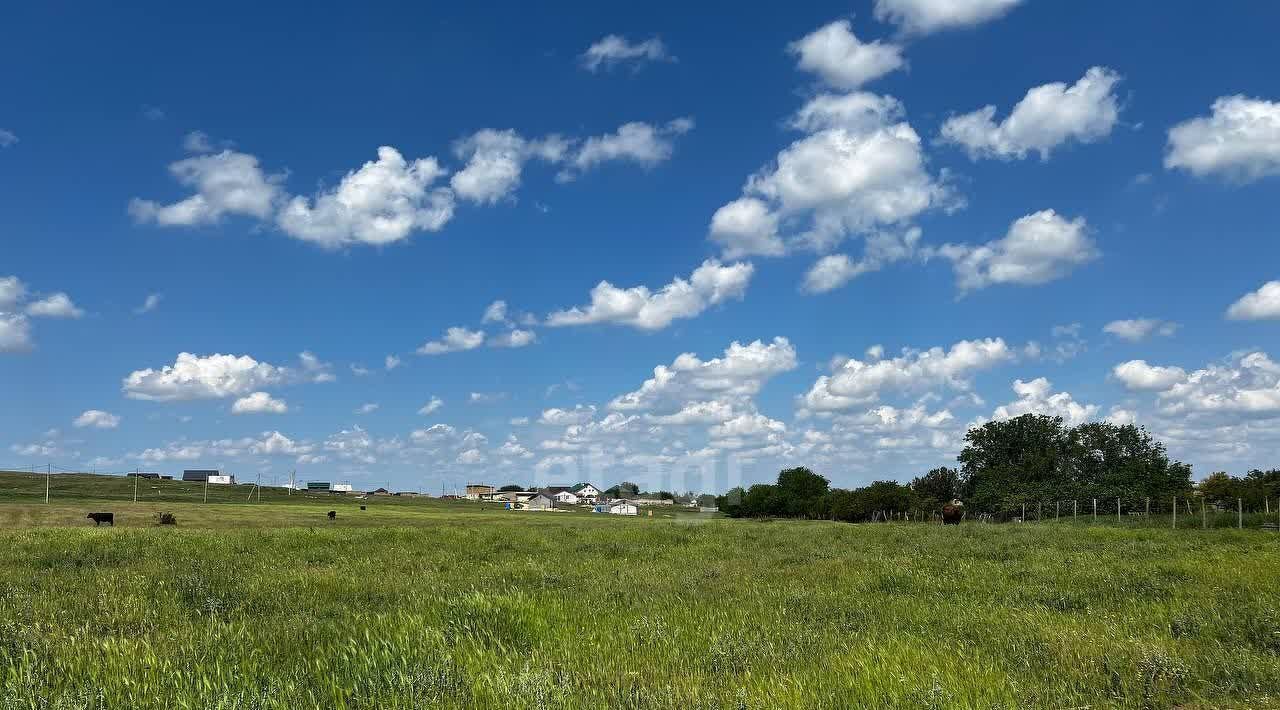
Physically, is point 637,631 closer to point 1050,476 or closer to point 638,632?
point 638,632

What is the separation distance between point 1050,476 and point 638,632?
427ft

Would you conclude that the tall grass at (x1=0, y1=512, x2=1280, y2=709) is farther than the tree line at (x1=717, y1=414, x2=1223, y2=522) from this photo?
No

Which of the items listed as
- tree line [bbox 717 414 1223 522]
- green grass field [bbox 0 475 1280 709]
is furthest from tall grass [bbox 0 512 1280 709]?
tree line [bbox 717 414 1223 522]

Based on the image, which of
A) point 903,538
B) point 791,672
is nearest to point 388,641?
point 791,672

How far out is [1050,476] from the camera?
120 meters

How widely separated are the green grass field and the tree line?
10529 centimetres

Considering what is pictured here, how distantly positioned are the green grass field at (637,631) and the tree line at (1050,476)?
10529 cm

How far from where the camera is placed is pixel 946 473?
14612 centimetres

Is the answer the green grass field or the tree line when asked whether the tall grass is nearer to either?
the green grass field

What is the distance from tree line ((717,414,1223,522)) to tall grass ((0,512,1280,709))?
10567cm

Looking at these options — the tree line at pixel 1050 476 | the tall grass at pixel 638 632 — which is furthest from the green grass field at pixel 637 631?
the tree line at pixel 1050 476

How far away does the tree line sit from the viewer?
371 ft

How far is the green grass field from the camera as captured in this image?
6797 mm

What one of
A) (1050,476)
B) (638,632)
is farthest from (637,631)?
(1050,476)
